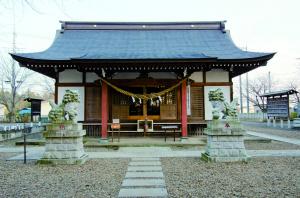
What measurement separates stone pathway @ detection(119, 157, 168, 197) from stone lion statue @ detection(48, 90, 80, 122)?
7.88ft

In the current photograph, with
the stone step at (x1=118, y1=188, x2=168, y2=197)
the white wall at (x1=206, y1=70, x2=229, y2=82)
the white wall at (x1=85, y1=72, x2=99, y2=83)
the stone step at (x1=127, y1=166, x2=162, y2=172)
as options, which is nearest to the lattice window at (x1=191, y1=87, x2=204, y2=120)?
the white wall at (x1=206, y1=70, x2=229, y2=82)

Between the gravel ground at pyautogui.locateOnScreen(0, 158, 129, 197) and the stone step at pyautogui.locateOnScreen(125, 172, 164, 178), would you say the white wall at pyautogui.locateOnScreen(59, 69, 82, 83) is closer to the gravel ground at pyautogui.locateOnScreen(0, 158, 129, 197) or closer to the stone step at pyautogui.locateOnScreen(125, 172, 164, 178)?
the gravel ground at pyautogui.locateOnScreen(0, 158, 129, 197)

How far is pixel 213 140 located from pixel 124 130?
6.79 m

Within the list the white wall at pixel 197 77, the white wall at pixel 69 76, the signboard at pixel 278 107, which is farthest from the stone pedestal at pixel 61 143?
the signboard at pixel 278 107

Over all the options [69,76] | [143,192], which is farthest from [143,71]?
[143,192]

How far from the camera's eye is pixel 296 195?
181 inches

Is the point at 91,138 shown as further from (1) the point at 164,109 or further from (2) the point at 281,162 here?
(2) the point at 281,162

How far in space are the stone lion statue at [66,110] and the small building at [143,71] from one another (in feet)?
12.9

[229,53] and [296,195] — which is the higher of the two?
[229,53]

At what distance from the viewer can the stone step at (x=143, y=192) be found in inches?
185

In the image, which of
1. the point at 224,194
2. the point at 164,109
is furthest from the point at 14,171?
the point at 164,109

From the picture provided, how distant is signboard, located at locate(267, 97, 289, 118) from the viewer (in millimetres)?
23266

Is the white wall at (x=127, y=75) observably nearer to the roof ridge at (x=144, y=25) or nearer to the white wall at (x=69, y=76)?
the white wall at (x=69, y=76)

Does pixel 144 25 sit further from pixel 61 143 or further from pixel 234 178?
pixel 234 178
